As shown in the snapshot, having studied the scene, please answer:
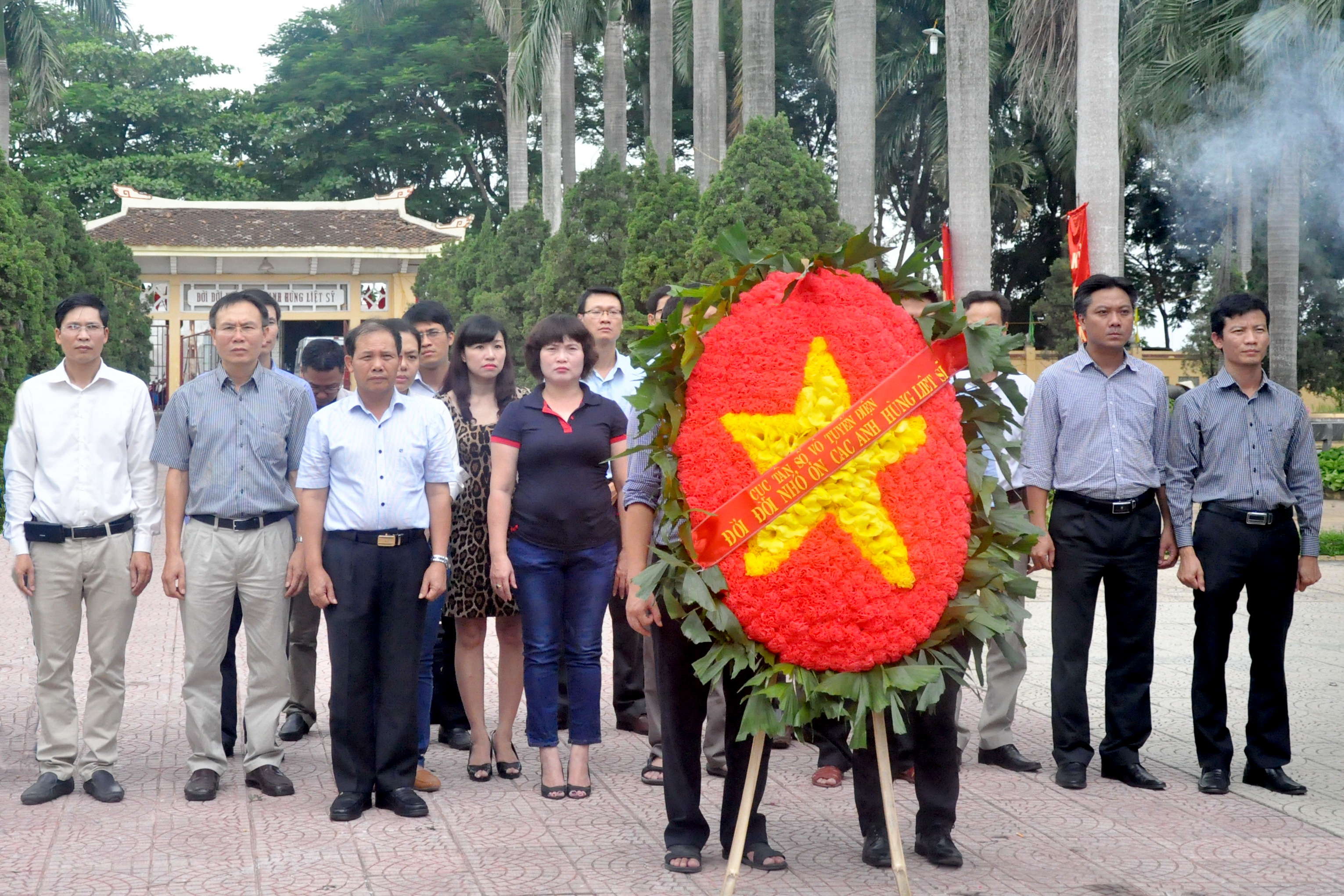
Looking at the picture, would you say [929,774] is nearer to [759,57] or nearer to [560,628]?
[560,628]

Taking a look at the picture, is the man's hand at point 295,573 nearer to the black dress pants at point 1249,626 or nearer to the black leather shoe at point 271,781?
the black leather shoe at point 271,781

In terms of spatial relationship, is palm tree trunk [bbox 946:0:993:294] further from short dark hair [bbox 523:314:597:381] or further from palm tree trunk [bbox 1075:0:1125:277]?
short dark hair [bbox 523:314:597:381]

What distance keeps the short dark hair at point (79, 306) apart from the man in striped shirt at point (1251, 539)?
14.0 ft

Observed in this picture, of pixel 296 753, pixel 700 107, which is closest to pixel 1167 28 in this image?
pixel 700 107

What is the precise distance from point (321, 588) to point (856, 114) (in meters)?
9.82

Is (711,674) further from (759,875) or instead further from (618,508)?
(618,508)

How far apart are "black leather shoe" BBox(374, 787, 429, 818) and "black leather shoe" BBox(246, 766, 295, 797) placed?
1.29ft

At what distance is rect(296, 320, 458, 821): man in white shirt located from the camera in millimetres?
5168

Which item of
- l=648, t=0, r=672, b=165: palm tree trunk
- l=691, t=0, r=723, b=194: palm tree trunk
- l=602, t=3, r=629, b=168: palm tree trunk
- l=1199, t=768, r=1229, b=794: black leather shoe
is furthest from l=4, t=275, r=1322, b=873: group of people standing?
l=602, t=3, r=629, b=168: palm tree trunk

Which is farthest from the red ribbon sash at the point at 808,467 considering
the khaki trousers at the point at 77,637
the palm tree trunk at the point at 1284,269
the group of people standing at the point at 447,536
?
the palm tree trunk at the point at 1284,269

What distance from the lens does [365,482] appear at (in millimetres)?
5207

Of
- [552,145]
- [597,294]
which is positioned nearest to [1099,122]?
[597,294]

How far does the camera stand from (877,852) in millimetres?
4582

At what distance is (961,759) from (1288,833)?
145cm
